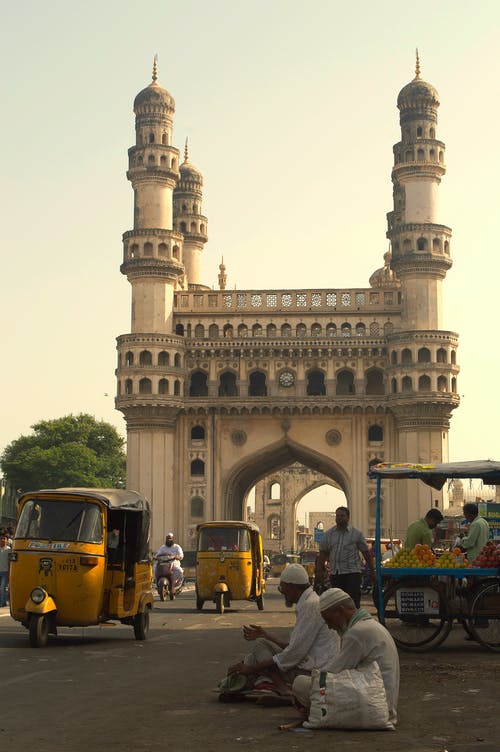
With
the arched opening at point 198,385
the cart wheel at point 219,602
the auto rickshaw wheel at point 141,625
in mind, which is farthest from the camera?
the arched opening at point 198,385

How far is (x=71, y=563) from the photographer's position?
14625 millimetres

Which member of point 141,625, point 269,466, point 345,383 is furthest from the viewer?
point 269,466

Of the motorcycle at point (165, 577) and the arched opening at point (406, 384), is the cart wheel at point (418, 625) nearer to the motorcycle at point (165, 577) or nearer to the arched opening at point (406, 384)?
the motorcycle at point (165, 577)

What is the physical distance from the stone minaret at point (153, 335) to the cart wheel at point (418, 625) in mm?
41268

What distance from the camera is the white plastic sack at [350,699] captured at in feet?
26.8

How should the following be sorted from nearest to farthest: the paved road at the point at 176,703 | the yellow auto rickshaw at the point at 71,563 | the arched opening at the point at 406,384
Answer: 1. the paved road at the point at 176,703
2. the yellow auto rickshaw at the point at 71,563
3. the arched opening at the point at 406,384

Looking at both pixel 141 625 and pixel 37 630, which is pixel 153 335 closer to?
pixel 141 625

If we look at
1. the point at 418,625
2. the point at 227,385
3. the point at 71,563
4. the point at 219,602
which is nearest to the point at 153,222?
the point at 227,385

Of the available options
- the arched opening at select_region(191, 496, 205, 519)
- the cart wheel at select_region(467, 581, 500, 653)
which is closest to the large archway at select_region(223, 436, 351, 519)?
the arched opening at select_region(191, 496, 205, 519)

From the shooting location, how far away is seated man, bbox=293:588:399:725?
8.18 meters

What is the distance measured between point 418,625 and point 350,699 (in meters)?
6.50

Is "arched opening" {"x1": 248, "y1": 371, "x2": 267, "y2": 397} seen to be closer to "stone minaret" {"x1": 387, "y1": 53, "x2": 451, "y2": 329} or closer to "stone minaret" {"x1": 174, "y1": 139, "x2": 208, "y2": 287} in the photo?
"stone minaret" {"x1": 387, "y1": 53, "x2": 451, "y2": 329}

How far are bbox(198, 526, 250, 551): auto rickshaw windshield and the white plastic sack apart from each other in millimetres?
16264

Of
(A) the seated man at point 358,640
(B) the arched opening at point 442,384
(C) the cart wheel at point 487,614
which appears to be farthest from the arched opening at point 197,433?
(A) the seated man at point 358,640
